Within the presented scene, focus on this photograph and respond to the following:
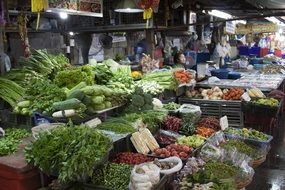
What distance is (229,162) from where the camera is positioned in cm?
416

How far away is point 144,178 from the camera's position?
292 cm

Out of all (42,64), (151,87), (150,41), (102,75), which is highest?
(150,41)

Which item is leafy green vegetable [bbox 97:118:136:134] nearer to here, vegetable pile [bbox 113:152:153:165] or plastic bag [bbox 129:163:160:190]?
vegetable pile [bbox 113:152:153:165]

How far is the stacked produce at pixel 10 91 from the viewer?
14.0 feet

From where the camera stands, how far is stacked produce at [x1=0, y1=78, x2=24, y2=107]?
4273 millimetres

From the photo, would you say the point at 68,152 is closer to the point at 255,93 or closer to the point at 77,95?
the point at 77,95

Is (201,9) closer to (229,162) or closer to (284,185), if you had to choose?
(284,185)

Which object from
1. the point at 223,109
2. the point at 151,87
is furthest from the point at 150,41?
the point at 223,109

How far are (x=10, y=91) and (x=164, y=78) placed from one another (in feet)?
9.91

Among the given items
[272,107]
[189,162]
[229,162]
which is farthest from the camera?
[272,107]

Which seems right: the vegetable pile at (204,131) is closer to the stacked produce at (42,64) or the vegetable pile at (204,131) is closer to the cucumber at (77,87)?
the cucumber at (77,87)

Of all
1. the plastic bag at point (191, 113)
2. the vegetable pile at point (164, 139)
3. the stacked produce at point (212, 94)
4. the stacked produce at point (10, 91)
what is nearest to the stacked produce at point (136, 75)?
the plastic bag at point (191, 113)

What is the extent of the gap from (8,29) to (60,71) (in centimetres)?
170

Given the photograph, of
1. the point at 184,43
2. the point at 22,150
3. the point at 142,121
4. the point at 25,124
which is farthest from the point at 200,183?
the point at 184,43
